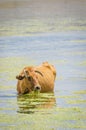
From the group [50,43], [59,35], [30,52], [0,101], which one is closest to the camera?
[0,101]

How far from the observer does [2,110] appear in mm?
12898

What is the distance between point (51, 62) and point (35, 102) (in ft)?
18.9

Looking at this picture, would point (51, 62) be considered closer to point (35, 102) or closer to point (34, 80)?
point (34, 80)

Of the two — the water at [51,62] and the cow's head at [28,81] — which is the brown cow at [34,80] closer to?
the cow's head at [28,81]

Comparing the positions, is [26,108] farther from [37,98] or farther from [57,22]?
[57,22]

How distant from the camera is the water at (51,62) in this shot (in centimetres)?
1198

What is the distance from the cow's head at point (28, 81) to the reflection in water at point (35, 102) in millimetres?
131

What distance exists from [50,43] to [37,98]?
10573mm

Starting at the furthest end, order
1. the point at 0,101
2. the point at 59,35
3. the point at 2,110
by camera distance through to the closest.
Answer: the point at 59,35 → the point at 0,101 → the point at 2,110

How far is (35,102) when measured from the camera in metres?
13.6

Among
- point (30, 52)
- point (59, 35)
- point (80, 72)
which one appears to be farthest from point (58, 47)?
Answer: point (80, 72)

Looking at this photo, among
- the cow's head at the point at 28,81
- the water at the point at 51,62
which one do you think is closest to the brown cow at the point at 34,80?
the cow's head at the point at 28,81

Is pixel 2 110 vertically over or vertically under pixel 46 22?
under

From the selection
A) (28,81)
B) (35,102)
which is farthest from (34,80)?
(35,102)
